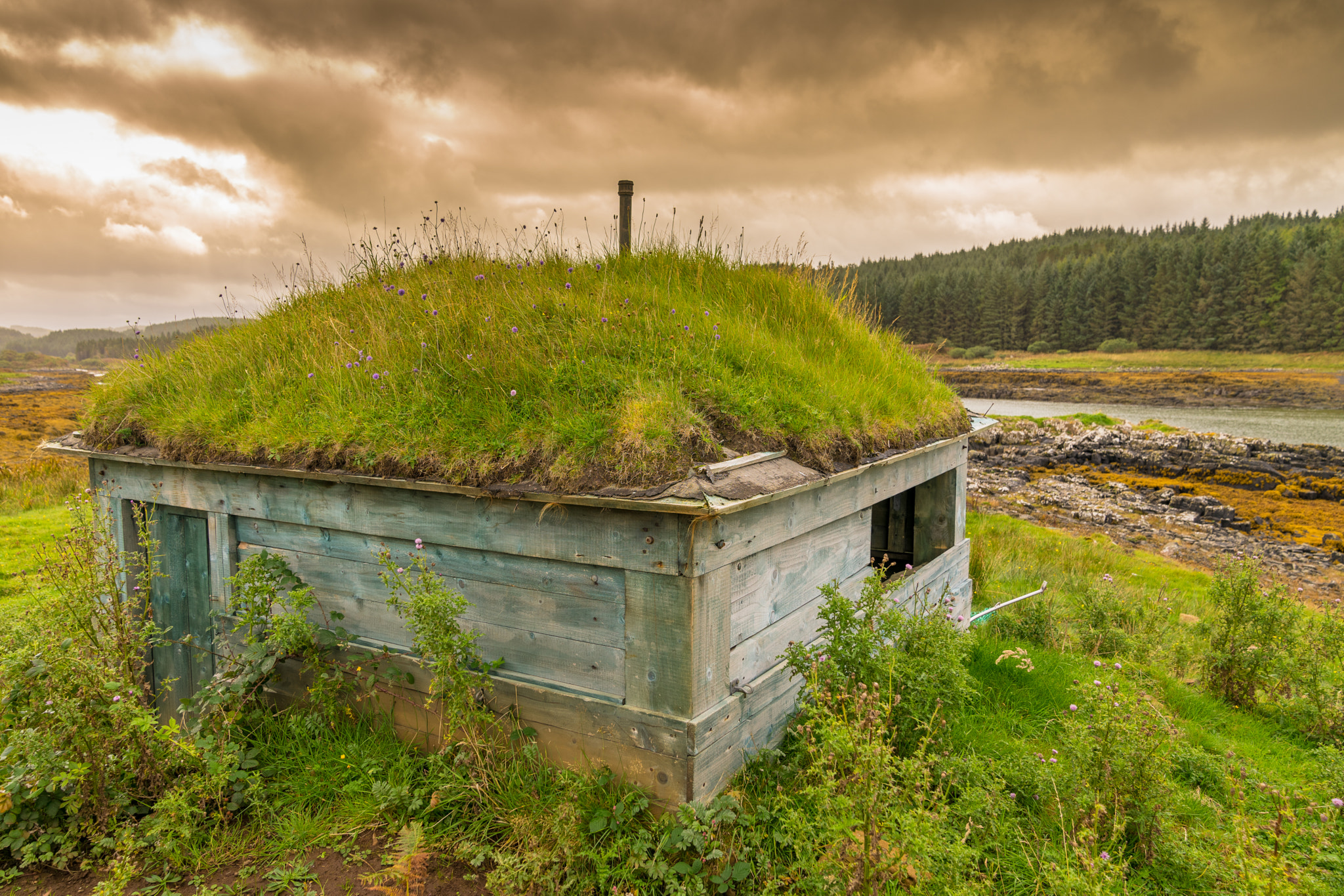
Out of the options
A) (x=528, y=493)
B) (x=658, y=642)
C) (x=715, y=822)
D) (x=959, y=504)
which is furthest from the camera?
(x=959, y=504)

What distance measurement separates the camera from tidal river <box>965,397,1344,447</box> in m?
28.5

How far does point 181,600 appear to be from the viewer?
516cm

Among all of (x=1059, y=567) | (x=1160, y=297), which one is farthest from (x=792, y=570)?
(x=1160, y=297)

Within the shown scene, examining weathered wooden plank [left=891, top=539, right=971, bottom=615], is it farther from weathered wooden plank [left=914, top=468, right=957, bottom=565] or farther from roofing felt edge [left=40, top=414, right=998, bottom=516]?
roofing felt edge [left=40, top=414, right=998, bottom=516]

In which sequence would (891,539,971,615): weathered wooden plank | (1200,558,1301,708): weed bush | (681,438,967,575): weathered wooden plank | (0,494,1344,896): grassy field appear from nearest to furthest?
(0,494,1344,896): grassy field
(681,438,967,575): weathered wooden plank
(891,539,971,615): weathered wooden plank
(1200,558,1301,708): weed bush

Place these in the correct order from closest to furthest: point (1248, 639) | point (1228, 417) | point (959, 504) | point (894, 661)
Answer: point (894, 661) < point (1248, 639) < point (959, 504) < point (1228, 417)

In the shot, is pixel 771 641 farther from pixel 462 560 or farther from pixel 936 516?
pixel 936 516

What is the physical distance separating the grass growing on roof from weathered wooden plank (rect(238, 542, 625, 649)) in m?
0.67

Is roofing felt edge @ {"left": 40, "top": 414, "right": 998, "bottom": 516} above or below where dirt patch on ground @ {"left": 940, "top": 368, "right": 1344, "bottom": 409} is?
above

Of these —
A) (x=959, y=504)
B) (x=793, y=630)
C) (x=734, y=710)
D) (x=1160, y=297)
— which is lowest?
(x=734, y=710)

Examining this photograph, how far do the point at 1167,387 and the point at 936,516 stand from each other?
57.6m

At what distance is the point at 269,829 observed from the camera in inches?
138

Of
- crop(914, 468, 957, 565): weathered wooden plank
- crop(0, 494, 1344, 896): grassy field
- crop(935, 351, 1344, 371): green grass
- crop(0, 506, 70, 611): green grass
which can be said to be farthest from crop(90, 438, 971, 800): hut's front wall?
crop(935, 351, 1344, 371): green grass

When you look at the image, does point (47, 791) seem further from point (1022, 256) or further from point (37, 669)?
point (1022, 256)
